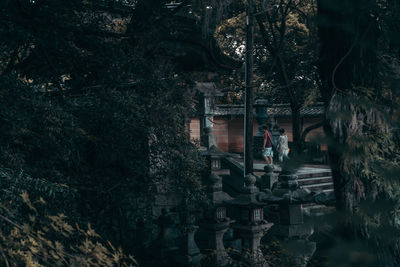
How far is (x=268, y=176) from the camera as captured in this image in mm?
12406

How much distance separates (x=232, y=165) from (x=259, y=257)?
Result: 254 inches

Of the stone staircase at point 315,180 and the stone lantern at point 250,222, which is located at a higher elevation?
the stone lantern at point 250,222

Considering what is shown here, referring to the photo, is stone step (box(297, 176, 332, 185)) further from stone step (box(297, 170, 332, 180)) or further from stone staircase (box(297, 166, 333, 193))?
stone step (box(297, 170, 332, 180))

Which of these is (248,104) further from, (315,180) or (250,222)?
(250,222)

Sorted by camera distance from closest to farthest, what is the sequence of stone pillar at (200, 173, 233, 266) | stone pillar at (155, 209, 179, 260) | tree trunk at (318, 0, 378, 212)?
tree trunk at (318, 0, 378, 212), stone pillar at (200, 173, 233, 266), stone pillar at (155, 209, 179, 260)

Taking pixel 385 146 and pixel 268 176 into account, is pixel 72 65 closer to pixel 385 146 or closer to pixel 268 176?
pixel 385 146

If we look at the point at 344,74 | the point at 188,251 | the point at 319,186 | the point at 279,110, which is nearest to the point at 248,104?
the point at 319,186

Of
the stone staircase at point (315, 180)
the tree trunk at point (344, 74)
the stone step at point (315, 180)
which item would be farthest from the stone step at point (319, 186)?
the tree trunk at point (344, 74)

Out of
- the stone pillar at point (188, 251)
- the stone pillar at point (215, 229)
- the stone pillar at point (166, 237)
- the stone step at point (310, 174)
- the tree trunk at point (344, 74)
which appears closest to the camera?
the tree trunk at point (344, 74)

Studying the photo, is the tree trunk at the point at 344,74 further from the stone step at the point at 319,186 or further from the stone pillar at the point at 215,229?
the stone step at the point at 319,186

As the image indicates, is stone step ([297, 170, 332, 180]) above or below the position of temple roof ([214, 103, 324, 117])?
below

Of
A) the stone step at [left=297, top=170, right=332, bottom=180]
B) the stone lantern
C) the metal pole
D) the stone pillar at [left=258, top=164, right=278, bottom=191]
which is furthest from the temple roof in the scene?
the stone lantern

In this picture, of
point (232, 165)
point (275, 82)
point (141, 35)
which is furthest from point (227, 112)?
point (141, 35)

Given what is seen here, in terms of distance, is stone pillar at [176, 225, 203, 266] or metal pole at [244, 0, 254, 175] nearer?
stone pillar at [176, 225, 203, 266]
